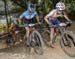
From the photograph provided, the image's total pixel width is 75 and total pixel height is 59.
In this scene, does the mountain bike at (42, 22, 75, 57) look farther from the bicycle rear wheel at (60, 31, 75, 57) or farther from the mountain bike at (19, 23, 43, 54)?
the mountain bike at (19, 23, 43, 54)

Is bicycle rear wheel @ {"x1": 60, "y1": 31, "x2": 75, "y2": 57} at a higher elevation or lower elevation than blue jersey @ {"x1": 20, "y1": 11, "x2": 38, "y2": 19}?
lower

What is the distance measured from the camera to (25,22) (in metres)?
11.1

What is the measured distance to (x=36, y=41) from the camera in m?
10.4

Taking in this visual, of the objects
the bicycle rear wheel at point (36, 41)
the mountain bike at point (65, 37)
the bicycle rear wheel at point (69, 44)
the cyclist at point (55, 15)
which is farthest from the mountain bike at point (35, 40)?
the bicycle rear wheel at point (69, 44)

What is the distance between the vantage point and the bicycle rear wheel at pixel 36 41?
10195 millimetres

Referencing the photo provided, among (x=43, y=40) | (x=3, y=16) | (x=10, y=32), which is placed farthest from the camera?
(x=3, y=16)

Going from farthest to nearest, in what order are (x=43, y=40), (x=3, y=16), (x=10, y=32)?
(x=3, y=16) → (x=10, y=32) → (x=43, y=40)

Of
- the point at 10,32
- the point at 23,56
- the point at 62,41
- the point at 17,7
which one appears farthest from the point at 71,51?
the point at 17,7

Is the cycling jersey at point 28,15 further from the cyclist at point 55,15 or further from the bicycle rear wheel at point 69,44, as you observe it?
the bicycle rear wheel at point 69,44

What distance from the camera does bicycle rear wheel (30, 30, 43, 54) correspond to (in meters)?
10.2

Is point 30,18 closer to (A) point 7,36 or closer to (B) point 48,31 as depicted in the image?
(B) point 48,31

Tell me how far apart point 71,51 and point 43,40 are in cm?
89

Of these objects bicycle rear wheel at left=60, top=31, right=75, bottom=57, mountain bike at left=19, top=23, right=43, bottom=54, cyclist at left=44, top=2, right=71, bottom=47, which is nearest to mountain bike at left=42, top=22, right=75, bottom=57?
bicycle rear wheel at left=60, top=31, right=75, bottom=57

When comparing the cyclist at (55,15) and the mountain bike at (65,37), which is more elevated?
the cyclist at (55,15)
